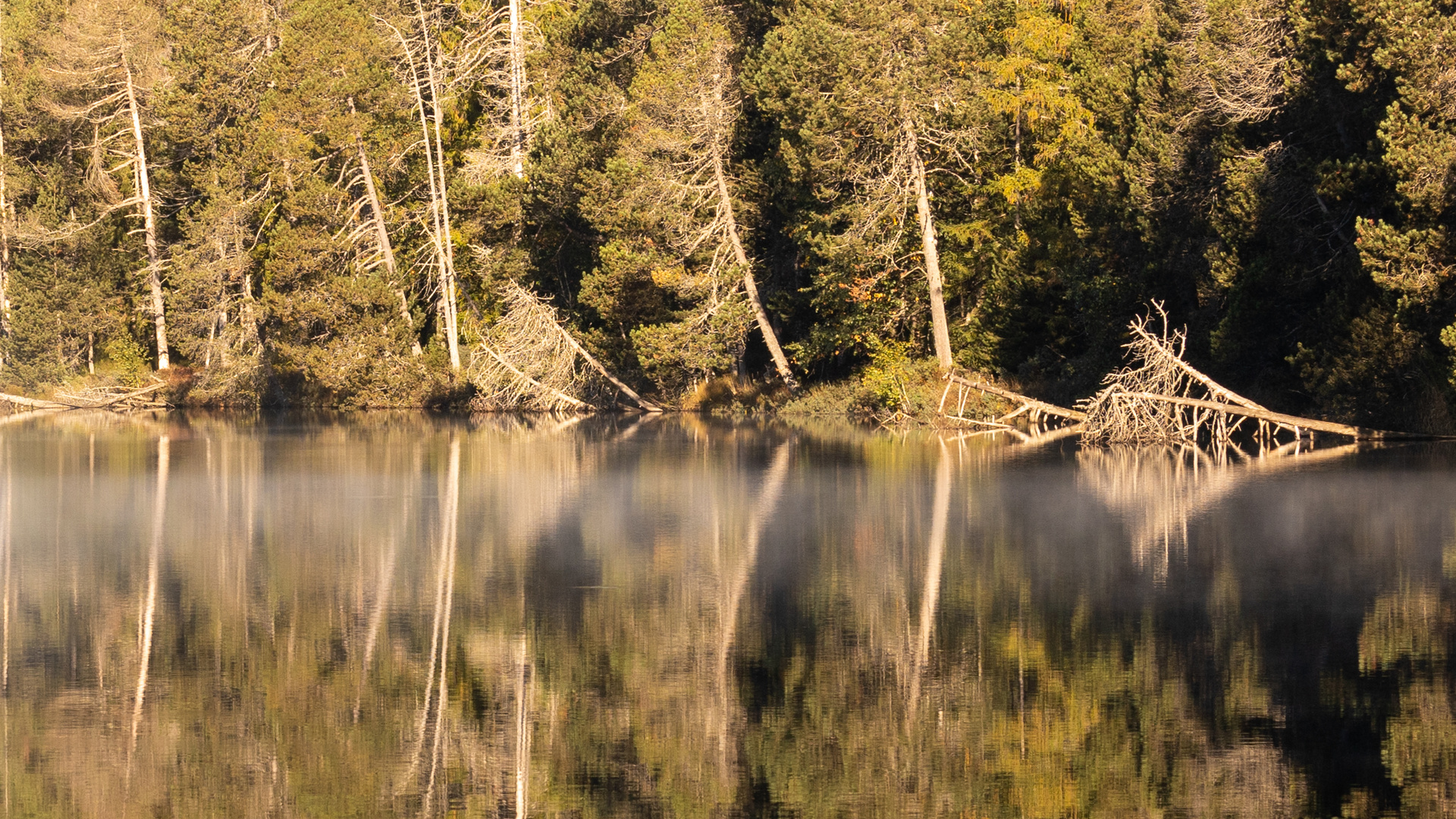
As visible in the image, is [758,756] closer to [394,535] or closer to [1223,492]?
[394,535]

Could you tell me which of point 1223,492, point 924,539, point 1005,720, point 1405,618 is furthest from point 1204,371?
point 1005,720

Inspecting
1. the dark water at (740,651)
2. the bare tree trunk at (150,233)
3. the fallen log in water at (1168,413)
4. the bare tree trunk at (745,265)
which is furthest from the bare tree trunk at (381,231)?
the dark water at (740,651)

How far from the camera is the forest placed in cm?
3284

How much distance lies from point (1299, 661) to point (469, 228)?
1765 inches

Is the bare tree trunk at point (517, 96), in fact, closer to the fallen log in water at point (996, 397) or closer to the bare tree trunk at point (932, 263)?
the bare tree trunk at point (932, 263)

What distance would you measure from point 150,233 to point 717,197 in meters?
26.0

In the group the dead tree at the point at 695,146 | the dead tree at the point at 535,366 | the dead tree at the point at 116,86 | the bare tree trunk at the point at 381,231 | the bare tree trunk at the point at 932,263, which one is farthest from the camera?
the dead tree at the point at 116,86

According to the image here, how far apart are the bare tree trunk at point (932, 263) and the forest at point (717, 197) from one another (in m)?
0.12

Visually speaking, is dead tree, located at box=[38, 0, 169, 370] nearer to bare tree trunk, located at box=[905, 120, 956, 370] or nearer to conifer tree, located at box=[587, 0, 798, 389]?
conifer tree, located at box=[587, 0, 798, 389]

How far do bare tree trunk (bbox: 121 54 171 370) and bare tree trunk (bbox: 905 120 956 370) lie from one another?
32248 mm

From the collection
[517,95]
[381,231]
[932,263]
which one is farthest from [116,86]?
[932,263]

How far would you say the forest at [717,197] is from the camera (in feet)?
108

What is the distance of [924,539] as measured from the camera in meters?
18.1

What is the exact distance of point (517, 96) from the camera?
5616 cm
